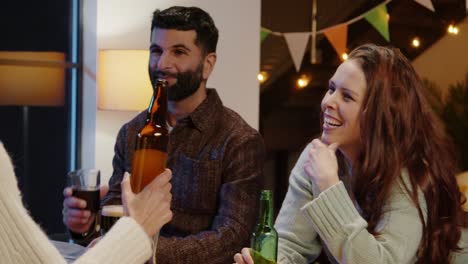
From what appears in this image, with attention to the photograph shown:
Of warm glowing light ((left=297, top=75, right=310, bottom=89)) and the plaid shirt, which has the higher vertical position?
warm glowing light ((left=297, top=75, right=310, bottom=89))

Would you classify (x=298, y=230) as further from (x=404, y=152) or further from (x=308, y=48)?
(x=308, y=48)

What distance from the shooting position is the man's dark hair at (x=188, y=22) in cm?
258

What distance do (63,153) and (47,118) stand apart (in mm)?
409

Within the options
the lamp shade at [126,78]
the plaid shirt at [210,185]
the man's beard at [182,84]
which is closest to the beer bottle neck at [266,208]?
the plaid shirt at [210,185]

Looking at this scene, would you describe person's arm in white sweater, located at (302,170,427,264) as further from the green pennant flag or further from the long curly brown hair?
the green pennant flag

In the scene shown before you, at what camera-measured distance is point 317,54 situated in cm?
483

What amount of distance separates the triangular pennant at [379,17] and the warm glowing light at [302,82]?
576 mm

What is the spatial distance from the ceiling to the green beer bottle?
122 inches

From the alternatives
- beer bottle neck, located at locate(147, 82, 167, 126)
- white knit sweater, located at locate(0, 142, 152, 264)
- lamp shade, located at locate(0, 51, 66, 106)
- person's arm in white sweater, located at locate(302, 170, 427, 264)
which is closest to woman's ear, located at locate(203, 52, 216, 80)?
person's arm in white sweater, located at locate(302, 170, 427, 264)

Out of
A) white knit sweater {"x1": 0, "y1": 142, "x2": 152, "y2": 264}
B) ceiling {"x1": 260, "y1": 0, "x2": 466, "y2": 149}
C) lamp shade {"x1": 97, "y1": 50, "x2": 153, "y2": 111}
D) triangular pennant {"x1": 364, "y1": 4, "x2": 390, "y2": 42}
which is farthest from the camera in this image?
ceiling {"x1": 260, "y1": 0, "x2": 466, "y2": 149}

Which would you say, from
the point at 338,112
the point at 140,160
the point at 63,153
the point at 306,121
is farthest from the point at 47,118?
the point at 140,160

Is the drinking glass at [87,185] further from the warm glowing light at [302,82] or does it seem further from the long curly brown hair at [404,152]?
the warm glowing light at [302,82]

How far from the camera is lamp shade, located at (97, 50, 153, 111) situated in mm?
3639

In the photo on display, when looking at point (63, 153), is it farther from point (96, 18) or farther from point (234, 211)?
point (234, 211)
